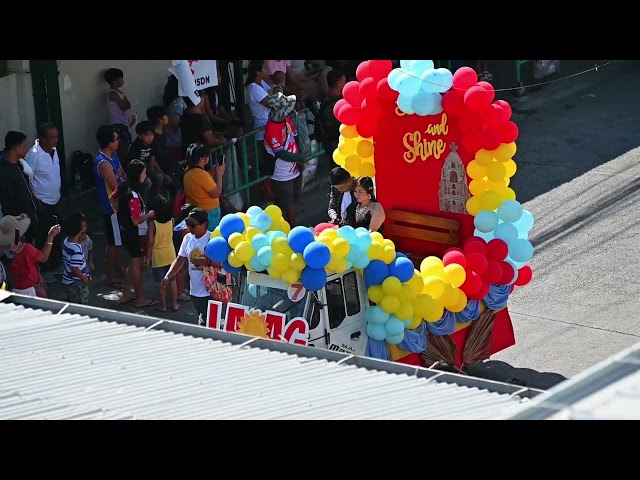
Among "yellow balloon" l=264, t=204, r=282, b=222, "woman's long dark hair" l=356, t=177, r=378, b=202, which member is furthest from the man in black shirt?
"woman's long dark hair" l=356, t=177, r=378, b=202

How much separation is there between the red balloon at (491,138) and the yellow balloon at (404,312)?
1661mm

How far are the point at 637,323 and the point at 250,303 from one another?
4465 millimetres

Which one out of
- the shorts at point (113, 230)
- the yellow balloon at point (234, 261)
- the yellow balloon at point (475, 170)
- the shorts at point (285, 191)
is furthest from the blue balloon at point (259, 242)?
the shorts at point (285, 191)

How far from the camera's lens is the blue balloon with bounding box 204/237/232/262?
11.7m

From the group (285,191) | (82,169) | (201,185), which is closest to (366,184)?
(201,185)

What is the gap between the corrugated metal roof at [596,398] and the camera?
21.1ft

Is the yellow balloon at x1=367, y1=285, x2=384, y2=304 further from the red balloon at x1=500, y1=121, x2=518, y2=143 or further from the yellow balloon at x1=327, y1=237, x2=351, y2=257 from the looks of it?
the red balloon at x1=500, y1=121, x2=518, y2=143

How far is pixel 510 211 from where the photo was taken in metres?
12.2

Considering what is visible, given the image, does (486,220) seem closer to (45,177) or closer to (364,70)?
(364,70)

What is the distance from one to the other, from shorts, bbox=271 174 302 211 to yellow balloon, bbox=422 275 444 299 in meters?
5.16

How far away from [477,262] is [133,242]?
4.33 meters

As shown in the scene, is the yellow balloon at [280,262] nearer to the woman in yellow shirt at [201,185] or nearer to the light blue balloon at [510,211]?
the light blue balloon at [510,211]

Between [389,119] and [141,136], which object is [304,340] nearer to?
[389,119]

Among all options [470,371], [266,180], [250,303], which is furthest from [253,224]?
[266,180]
